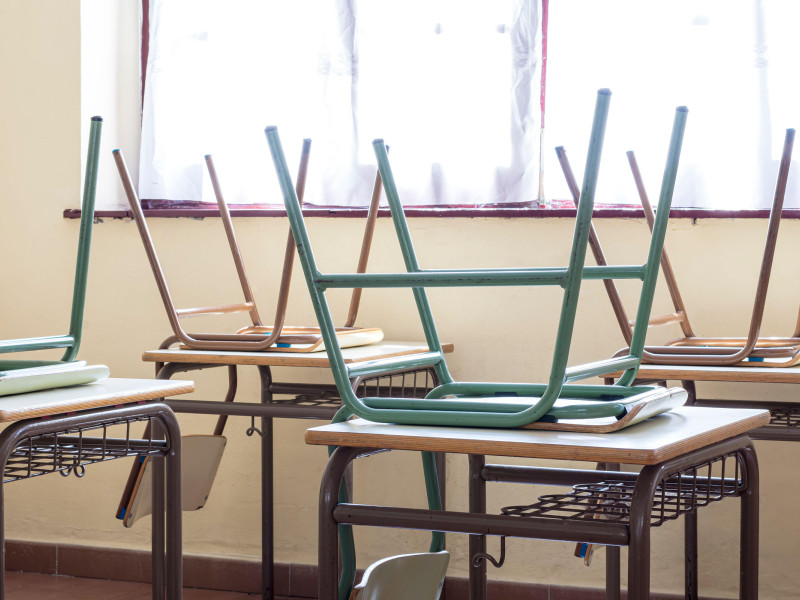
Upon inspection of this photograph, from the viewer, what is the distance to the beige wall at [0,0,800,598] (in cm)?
249

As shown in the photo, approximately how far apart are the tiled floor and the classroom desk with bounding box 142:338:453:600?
0.24m

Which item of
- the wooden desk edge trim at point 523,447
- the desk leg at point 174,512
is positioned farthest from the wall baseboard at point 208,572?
the wooden desk edge trim at point 523,447

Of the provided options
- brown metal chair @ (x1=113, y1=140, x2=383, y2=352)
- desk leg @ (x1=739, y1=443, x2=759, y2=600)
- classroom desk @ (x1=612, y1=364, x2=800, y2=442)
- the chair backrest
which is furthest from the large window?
the chair backrest

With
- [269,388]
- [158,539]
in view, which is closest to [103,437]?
[158,539]

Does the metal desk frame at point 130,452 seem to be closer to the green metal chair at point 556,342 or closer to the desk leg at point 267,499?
the green metal chair at point 556,342

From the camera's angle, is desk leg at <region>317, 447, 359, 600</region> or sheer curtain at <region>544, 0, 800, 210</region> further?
sheer curtain at <region>544, 0, 800, 210</region>

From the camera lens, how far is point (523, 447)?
1010mm

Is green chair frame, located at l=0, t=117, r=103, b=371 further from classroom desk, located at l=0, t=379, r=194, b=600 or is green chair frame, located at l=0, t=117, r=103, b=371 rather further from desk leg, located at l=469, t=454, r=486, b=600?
desk leg, located at l=469, t=454, r=486, b=600

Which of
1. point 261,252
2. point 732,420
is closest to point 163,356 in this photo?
point 261,252

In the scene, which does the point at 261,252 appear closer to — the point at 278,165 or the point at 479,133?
the point at 479,133

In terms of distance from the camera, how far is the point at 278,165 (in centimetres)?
117

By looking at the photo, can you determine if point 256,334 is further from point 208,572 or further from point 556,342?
point 556,342

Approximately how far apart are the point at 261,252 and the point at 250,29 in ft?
2.25

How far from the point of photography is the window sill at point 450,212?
2.48 metres
